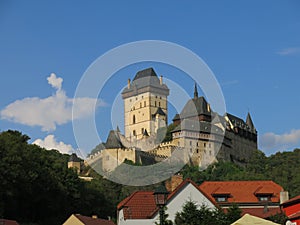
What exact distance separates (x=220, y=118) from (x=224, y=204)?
117786 mm

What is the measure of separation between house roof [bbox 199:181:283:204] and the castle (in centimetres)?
8793

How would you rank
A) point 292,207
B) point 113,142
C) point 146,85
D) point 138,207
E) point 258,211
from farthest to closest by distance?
point 146,85 → point 113,142 → point 258,211 → point 138,207 → point 292,207

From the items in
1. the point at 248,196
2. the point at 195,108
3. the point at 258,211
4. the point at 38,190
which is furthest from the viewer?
the point at 195,108

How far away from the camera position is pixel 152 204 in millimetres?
43531

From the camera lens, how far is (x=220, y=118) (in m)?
162

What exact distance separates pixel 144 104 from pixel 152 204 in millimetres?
139711

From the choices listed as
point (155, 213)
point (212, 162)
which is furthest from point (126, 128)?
point (155, 213)

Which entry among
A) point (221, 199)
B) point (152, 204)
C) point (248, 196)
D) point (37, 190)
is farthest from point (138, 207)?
point (37, 190)

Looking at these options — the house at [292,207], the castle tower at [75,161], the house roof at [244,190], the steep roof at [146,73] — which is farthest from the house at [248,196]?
the steep roof at [146,73]

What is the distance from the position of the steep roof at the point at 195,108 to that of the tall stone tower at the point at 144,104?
13.0 m

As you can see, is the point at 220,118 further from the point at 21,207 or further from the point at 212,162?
the point at 21,207

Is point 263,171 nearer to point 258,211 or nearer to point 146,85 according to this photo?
A: point 146,85

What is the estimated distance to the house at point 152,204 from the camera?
40.7 m

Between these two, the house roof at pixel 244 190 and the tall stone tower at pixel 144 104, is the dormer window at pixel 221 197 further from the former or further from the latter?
the tall stone tower at pixel 144 104
